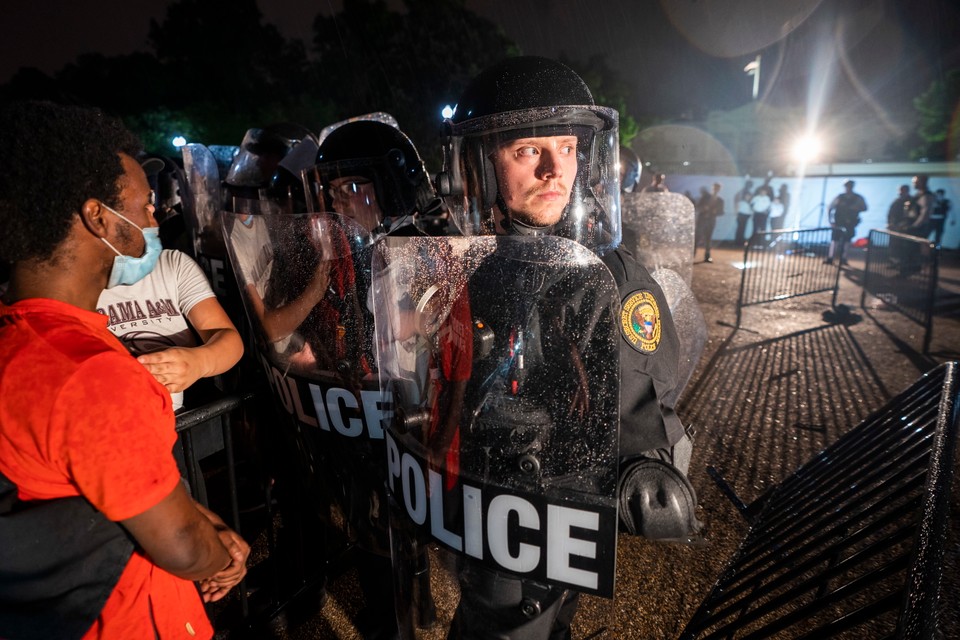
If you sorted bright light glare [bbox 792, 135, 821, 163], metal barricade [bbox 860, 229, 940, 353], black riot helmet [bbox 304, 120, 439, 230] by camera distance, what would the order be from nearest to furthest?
black riot helmet [bbox 304, 120, 439, 230]
metal barricade [bbox 860, 229, 940, 353]
bright light glare [bbox 792, 135, 821, 163]

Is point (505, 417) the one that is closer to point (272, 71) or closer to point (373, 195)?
point (373, 195)

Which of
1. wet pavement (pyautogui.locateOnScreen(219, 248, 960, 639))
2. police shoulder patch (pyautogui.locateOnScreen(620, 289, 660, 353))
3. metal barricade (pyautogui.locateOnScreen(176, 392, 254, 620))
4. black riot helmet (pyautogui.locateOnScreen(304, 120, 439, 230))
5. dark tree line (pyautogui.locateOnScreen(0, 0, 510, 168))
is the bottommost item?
wet pavement (pyautogui.locateOnScreen(219, 248, 960, 639))

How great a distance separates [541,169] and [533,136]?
0.14 m

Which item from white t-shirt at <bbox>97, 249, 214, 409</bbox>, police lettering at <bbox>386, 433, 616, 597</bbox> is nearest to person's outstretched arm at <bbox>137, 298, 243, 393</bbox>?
white t-shirt at <bbox>97, 249, 214, 409</bbox>

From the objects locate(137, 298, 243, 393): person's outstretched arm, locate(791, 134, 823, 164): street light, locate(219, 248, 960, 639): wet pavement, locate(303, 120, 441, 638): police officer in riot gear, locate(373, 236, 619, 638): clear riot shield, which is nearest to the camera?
locate(373, 236, 619, 638): clear riot shield

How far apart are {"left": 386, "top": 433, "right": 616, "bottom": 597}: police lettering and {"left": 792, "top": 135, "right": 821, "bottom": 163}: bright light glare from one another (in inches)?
1259

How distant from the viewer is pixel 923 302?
8.38m

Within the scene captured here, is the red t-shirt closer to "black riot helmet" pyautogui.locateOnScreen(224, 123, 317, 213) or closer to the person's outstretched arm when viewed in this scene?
the person's outstretched arm

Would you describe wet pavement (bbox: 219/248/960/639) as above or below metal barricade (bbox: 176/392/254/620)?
below

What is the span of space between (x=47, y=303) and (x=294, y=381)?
0.96 meters

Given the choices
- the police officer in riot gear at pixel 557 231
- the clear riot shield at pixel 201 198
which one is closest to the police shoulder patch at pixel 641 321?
the police officer in riot gear at pixel 557 231

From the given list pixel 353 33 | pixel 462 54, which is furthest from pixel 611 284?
pixel 353 33

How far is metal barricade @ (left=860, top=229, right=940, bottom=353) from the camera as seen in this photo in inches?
322

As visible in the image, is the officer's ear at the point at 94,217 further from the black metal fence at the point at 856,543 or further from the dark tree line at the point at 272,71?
the dark tree line at the point at 272,71
